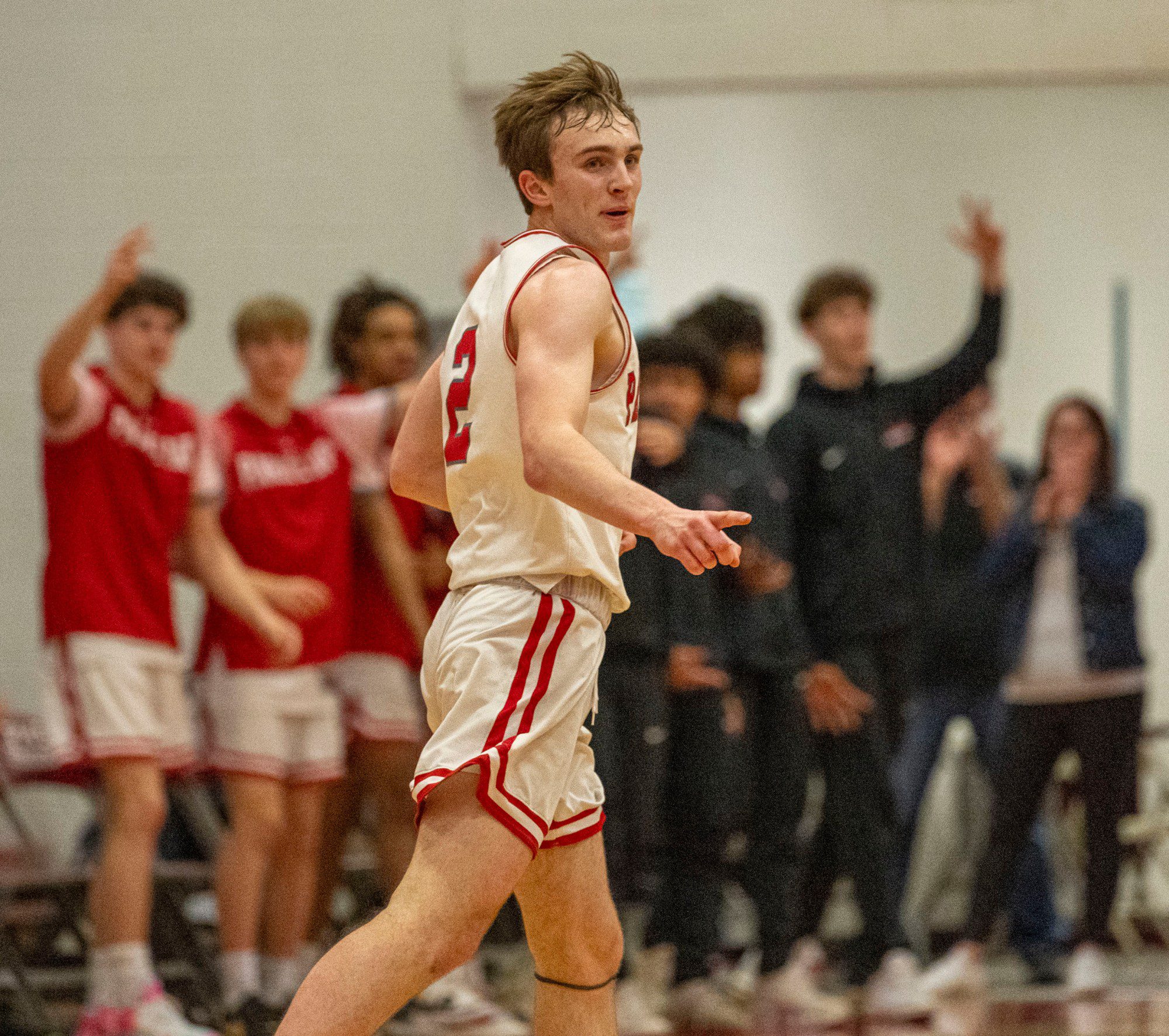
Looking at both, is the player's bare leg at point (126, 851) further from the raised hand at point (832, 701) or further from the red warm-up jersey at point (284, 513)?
the raised hand at point (832, 701)

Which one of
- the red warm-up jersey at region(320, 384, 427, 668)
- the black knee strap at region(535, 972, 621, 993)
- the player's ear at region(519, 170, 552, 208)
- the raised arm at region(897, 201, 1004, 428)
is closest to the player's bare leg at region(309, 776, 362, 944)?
the red warm-up jersey at region(320, 384, 427, 668)

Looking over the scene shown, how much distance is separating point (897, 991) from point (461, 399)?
2.80 meters

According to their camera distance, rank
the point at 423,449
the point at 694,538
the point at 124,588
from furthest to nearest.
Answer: the point at 124,588 < the point at 423,449 < the point at 694,538

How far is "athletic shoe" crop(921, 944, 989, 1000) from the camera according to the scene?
476cm

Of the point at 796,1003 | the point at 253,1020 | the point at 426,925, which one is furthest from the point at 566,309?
the point at 796,1003

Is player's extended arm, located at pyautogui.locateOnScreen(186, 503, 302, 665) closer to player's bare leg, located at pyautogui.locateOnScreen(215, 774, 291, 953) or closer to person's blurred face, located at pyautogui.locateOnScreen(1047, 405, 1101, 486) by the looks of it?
player's bare leg, located at pyautogui.locateOnScreen(215, 774, 291, 953)

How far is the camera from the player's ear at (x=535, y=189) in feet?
7.52

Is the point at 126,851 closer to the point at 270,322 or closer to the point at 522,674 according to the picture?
the point at 270,322

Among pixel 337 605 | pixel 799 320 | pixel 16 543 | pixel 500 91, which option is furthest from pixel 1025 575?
pixel 16 543

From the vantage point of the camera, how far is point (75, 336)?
3.90m

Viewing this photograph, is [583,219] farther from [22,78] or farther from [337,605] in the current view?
[22,78]

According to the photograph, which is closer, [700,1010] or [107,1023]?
[107,1023]

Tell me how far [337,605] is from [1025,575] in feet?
6.90

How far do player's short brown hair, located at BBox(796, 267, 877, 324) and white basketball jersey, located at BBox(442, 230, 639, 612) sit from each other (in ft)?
8.95
